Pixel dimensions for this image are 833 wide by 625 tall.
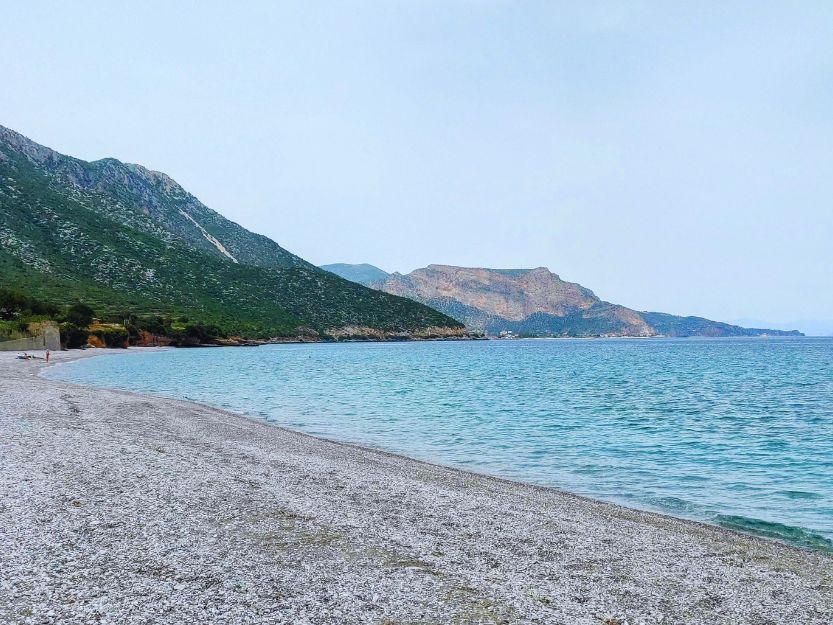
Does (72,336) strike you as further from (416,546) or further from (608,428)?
(416,546)

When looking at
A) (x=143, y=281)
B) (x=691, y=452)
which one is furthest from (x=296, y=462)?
(x=143, y=281)

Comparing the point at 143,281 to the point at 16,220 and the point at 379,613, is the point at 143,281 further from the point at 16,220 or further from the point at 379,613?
the point at 379,613

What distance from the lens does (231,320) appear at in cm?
16600

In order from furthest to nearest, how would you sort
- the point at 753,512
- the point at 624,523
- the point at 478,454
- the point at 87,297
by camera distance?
1. the point at 87,297
2. the point at 478,454
3. the point at 753,512
4. the point at 624,523

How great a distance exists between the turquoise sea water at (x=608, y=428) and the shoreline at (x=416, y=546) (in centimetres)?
309

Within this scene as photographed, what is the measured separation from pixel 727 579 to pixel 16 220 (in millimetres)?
167537

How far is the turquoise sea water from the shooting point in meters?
18.1

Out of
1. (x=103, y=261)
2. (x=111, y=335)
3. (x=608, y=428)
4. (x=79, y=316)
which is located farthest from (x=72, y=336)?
(x=608, y=428)

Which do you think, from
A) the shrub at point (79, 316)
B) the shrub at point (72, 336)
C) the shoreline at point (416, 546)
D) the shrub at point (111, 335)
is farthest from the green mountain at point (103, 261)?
the shoreline at point (416, 546)

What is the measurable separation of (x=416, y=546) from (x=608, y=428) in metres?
23.8

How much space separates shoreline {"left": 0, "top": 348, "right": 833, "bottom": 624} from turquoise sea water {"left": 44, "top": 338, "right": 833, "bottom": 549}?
10.1 ft

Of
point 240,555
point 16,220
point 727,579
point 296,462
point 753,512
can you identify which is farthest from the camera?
point 16,220

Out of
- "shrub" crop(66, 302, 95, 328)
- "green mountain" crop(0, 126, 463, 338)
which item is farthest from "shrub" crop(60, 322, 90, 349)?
"green mountain" crop(0, 126, 463, 338)

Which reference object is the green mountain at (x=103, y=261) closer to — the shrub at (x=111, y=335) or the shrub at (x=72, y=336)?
the shrub at (x=111, y=335)
